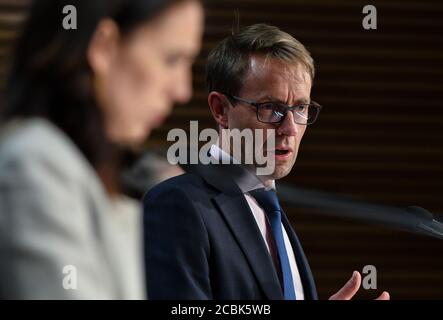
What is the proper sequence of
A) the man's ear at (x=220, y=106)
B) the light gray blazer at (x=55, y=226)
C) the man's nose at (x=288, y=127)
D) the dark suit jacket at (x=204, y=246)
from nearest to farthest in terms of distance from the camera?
Answer: the light gray blazer at (x=55, y=226)
the dark suit jacket at (x=204, y=246)
the man's nose at (x=288, y=127)
the man's ear at (x=220, y=106)

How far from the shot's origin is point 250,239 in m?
2.17

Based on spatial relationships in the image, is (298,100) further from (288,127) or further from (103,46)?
(103,46)

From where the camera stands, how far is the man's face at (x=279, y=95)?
2.33m

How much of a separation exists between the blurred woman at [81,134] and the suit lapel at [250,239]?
0.77 meters

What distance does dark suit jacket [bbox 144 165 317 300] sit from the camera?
6.60 feet

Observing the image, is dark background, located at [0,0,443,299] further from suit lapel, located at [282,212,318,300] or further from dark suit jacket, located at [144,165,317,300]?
dark suit jacket, located at [144,165,317,300]

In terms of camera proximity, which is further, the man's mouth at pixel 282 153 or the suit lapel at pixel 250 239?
the man's mouth at pixel 282 153

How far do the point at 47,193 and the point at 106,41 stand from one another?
0.25 m

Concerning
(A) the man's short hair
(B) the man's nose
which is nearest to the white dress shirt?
(B) the man's nose

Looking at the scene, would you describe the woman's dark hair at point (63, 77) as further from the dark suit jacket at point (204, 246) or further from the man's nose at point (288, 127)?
the man's nose at point (288, 127)

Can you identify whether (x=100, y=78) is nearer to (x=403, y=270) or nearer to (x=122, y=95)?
(x=122, y=95)

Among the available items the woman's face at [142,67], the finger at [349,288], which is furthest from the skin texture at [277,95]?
the woman's face at [142,67]

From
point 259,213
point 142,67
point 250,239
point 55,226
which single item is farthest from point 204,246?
point 55,226

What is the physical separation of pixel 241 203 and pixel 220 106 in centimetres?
34
